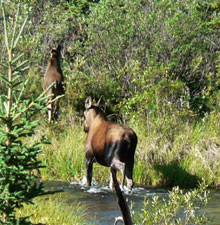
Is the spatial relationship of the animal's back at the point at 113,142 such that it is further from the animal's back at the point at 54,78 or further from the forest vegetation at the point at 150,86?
the animal's back at the point at 54,78

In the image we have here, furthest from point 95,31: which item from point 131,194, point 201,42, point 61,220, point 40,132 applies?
point 61,220

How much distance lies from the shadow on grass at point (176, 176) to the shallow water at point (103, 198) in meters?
0.58

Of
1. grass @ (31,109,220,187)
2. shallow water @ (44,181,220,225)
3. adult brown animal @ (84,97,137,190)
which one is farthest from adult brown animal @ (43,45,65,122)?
adult brown animal @ (84,97,137,190)

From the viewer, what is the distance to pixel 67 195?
440 inches

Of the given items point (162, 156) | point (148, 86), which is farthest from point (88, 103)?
point (148, 86)

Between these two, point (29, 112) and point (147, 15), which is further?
point (147, 15)

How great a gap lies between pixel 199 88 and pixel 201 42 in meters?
1.49

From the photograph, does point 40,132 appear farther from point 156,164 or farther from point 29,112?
point 29,112

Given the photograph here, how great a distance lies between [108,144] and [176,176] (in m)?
2.38

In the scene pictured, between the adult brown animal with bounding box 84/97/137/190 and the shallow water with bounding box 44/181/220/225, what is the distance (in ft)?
0.91

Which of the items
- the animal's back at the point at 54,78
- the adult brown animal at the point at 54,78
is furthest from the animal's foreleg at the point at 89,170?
the animal's back at the point at 54,78

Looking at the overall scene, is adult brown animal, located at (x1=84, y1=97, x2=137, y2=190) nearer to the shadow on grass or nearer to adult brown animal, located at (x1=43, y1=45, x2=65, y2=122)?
the shadow on grass

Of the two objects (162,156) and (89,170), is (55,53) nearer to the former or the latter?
(162,156)

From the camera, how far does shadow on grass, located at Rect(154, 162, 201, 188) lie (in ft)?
41.3
